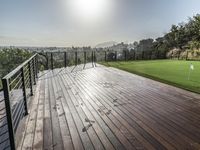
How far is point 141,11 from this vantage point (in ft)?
55.2

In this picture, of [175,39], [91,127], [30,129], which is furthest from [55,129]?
[175,39]

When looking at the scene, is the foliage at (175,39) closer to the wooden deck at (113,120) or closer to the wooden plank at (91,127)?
the wooden deck at (113,120)

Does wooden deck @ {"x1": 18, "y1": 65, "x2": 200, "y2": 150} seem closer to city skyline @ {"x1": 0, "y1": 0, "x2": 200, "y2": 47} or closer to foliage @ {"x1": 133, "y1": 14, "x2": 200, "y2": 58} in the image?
city skyline @ {"x1": 0, "y1": 0, "x2": 200, "y2": 47}

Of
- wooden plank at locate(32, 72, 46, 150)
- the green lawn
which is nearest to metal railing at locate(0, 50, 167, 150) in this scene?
wooden plank at locate(32, 72, 46, 150)

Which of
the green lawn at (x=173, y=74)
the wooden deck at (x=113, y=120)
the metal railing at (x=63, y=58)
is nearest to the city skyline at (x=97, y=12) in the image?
the metal railing at (x=63, y=58)

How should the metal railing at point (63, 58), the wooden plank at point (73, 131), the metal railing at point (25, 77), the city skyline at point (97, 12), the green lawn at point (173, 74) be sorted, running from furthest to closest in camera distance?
the city skyline at point (97, 12) < the metal railing at point (63, 58) < the green lawn at point (173, 74) < the wooden plank at point (73, 131) < the metal railing at point (25, 77)

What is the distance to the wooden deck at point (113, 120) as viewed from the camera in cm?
227

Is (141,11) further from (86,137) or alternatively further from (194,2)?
(86,137)

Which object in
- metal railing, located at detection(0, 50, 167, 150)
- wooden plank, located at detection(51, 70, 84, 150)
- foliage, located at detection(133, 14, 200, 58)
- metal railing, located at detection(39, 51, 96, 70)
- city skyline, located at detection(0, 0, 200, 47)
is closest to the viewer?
metal railing, located at detection(0, 50, 167, 150)

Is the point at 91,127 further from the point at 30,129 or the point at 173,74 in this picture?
the point at 173,74

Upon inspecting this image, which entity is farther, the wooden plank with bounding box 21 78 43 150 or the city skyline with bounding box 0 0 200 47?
the city skyline with bounding box 0 0 200 47

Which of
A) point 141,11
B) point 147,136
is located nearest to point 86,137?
point 147,136

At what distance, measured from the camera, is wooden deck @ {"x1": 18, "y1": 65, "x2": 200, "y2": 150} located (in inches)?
89.3

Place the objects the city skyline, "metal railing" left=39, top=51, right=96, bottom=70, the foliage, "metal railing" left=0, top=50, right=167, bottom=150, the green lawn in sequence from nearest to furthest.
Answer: "metal railing" left=0, top=50, right=167, bottom=150
the green lawn
"metal railing" left=39, top=51, right=96, bottom=70
the city skyline
the foliage
